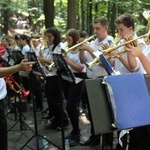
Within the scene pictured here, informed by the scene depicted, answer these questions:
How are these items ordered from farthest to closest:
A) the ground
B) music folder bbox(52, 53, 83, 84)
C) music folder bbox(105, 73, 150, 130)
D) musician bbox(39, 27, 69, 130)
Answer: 1. musician bbox(39, 27, 69, 130)
2. the ground
3. music folder bbox(52, 53, 83, 84)
4. music folder bbox(105, 73, 150, 130)

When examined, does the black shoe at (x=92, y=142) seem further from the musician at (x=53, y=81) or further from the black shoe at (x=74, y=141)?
the musician at (x=53, y=81)

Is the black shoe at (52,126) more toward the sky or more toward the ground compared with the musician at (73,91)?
more toward the ground

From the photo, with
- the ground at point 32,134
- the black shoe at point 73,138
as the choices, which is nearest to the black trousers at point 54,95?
the ground at point 32,134

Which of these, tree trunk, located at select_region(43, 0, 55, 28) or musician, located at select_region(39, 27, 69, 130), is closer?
musician, located at select_region(39, 27, 69, 130)

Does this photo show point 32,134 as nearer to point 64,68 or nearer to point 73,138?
point 73,138

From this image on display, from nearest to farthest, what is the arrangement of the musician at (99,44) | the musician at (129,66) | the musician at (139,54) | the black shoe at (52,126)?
1. the musician at (139,54)
2. the musician at (129,66)
3. the musician at (99,44)
4. the black shoe at (52,126)

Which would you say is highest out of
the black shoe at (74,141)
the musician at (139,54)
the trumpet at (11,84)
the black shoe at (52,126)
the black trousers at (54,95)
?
the musician at (139,54)

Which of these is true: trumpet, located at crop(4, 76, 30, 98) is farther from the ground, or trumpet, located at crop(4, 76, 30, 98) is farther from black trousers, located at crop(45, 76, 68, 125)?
the ground

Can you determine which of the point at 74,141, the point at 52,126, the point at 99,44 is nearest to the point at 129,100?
the point at 99,44

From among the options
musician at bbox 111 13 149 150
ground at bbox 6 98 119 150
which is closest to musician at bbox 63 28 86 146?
ground at bbox 6 98 119 150

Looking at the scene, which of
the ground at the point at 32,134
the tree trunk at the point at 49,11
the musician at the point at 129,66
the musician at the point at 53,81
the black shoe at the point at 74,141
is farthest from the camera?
the tree trunk at the point at 49,11

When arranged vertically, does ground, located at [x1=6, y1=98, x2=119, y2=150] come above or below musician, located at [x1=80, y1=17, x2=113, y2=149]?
below

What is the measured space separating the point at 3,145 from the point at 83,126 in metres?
2.87

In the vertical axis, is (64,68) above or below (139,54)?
below
